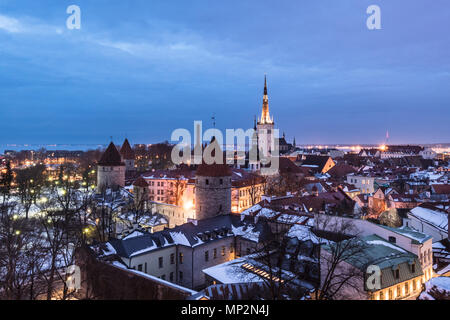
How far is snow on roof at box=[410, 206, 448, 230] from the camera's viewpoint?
24097 millimetres

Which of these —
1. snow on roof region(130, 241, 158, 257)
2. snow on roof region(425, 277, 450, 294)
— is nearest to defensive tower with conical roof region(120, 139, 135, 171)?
snow on roof region(130, 241, 158, 257)

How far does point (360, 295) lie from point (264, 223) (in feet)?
28.3

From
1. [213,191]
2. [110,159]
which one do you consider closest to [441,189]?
[213,191]

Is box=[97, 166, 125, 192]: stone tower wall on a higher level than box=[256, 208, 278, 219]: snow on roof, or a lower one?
higher

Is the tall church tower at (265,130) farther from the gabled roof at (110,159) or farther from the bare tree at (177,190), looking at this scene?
the gabled roof at (110,159)

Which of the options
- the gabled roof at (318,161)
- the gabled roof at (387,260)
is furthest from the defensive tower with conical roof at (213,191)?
the gabled roof at (318,161)

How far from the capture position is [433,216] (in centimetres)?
2542

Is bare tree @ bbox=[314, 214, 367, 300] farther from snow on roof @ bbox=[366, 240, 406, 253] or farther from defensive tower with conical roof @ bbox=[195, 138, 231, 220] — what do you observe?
defensive tower with conical roof @ bbox=[195, 138, 231, 220]

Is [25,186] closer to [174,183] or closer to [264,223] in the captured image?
[174,183]

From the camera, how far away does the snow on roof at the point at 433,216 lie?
2410 centimetres

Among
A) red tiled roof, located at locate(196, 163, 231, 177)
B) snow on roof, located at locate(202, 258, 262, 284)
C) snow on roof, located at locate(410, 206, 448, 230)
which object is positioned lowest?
snow on roof, located at locate(202, 258, 262, 284)

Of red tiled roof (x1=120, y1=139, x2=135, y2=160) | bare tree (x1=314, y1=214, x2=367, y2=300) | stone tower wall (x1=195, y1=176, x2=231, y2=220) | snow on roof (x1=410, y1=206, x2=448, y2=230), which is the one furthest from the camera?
red tiled roof (x1=120, y1=139, x2=135, y2=160)

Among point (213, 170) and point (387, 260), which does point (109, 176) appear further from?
point (387, 260)
